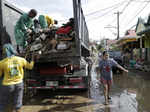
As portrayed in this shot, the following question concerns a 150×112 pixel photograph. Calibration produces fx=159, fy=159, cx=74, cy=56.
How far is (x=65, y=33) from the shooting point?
5.14m

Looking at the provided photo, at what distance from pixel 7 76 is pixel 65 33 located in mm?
2469

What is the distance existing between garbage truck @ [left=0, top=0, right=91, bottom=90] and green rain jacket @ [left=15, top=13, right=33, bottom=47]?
26 cm

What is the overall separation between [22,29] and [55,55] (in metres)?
1.54

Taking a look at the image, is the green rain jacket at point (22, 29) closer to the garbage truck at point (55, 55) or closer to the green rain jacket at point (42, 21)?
the garbage truck at point (55, 55)

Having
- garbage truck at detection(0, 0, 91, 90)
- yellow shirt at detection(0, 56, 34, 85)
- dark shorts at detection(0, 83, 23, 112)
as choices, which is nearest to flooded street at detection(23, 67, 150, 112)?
garbage truck at detection(0, 0, 91, 90)

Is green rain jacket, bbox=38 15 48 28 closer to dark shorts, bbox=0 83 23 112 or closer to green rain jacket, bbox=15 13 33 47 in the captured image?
green rain jacket, bbox=15 13 33 47

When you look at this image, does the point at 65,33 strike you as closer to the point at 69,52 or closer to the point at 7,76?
the point at 69,52

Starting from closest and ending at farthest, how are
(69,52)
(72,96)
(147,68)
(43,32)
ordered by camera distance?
1. (69,52)
2. (43,32)
3. (72,96)
4. (147,68)

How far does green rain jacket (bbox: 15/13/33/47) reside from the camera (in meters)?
5.13

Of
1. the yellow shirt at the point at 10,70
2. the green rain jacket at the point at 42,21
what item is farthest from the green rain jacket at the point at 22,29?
the yellow shirt at the point at 10,70

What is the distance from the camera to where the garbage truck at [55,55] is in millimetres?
4672

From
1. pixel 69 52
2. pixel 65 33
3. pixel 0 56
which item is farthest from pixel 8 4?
pixel 69 52

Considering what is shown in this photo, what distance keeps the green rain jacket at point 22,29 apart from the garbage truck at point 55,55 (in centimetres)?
26

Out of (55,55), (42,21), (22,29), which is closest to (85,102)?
(55,55)
